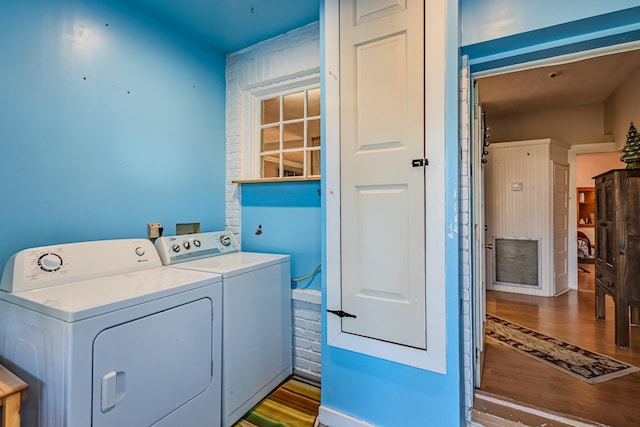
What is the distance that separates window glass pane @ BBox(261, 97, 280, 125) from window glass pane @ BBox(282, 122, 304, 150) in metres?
0.14

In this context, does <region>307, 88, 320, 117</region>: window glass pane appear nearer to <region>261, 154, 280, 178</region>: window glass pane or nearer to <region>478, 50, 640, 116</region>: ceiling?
<region>261, 154, 280, 178</region>: window glass pane

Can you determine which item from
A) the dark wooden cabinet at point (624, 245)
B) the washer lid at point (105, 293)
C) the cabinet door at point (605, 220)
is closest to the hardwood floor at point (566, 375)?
the dark wooden cabinet at point (624, 245)

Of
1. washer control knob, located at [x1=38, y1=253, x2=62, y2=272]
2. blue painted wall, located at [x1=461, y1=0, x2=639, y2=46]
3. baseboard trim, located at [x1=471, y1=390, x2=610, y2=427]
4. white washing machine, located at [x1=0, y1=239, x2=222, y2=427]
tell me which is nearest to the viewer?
Answer: white washing machine, located at [x1=0, y1=239, x2=222, y2=427]

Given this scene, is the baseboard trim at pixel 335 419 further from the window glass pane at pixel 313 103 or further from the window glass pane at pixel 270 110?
the window glass pane at pixel 270 110

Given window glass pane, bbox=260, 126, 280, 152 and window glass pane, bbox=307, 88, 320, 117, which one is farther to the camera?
window glass pane, bbox=260, 126, 280, 152

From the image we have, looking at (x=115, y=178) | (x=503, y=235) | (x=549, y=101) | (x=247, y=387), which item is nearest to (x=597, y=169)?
(x=549, y=101)

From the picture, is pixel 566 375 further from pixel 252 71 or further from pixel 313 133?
pixel 252 71

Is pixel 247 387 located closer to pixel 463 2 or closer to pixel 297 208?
pixel 297 208

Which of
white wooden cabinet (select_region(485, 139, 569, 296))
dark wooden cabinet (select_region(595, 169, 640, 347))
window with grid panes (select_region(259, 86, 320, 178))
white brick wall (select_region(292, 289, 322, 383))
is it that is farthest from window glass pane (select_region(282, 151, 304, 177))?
white wooden cabinet (select_region(485, 139, 569, 296))

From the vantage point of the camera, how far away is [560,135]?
446 centimetres

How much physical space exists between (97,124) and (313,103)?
56.9 inches

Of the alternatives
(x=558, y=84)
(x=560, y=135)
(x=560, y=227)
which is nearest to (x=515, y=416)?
(x=560, y=227)

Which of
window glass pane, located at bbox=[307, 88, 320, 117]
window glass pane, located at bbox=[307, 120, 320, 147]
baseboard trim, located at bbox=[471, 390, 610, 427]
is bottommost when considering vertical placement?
baseboard trim, located at bbox=[471, 390, 610, 427]

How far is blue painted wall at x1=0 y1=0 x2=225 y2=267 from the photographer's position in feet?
4.78
